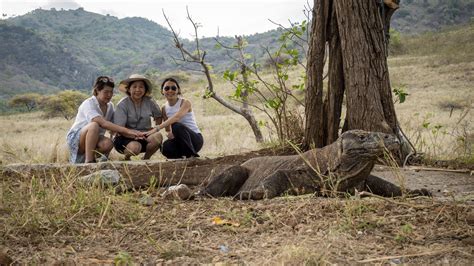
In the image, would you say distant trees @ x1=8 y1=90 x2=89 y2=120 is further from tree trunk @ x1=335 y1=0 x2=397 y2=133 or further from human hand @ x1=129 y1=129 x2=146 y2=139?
tree trunk @ x1=335 y1=0 x2=397 y2=133

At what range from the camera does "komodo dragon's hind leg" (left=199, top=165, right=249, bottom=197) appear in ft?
14.0

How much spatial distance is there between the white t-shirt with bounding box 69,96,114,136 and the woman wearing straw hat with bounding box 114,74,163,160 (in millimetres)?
193

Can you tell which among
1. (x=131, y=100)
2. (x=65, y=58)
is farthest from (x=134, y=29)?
(x=131, y=100)

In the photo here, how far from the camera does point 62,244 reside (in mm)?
2465

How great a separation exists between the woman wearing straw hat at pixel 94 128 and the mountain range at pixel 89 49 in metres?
40.7

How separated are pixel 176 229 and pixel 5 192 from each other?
61.6 inches

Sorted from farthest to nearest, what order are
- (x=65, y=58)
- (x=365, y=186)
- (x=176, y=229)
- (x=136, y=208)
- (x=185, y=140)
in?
(x=65, y=58) < (x=185, y=140) < (x=365, y=186) < (x=136, y=208) < (x=176, y=229)

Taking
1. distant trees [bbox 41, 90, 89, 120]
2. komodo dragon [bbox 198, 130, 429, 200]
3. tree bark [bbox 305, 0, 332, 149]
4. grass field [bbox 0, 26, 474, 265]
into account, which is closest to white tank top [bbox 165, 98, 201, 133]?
tree bark [bbox 305, 0, 332, 149]

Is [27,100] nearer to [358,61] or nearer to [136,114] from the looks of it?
[136,114]

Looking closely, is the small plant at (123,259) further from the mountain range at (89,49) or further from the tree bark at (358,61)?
the mountain range at (89,49)

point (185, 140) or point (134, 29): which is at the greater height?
point (134, 29)

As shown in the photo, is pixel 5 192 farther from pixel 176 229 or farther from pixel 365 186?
pixel 365 186

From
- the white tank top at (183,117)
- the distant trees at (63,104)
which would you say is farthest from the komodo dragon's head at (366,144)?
the distant trees at (63,104)

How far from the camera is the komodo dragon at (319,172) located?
373cm
